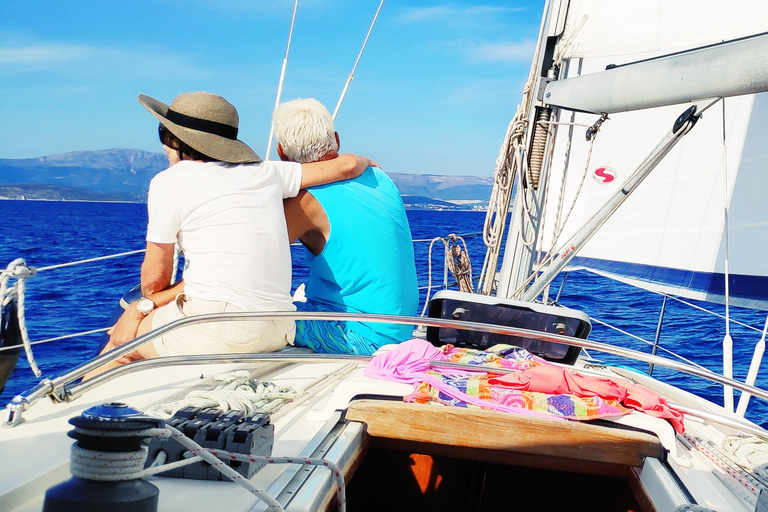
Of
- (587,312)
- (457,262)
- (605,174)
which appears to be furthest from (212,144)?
(587,312)

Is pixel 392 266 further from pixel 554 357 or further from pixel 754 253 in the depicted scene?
pixel 754 253

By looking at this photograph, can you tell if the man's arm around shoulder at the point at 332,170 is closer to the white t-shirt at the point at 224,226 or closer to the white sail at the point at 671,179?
the white t-shirt at the point at 224,226

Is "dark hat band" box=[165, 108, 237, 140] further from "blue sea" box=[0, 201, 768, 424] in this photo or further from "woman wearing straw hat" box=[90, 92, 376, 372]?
"blue sea" box=[0, 201, 768, 424]

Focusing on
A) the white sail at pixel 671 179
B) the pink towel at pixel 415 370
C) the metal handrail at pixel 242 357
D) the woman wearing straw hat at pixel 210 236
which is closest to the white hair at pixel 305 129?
the woman wearing straw hat at pixel 210 236

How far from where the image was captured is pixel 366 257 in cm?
262

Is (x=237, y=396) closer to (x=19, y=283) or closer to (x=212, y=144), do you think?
(x=19, y=283)

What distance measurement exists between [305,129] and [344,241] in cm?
46

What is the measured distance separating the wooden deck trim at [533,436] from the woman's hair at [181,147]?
1197 millimetres

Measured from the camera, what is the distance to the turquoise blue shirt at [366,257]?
2588 mm

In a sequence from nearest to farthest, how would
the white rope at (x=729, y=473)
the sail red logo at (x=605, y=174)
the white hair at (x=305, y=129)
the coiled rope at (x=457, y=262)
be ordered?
the white rope at (x=729, y=473) → the white hair at (x=305, y=129) → the coiled rope at (x=457, y=262) → the sail red logo at (x=605, y=174)

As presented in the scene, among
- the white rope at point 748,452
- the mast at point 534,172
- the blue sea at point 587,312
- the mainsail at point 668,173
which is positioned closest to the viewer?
the white rope at point 748,452

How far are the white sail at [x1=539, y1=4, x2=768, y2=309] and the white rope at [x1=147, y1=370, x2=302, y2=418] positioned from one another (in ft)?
5.55

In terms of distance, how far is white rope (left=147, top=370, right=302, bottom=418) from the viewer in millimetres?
1524

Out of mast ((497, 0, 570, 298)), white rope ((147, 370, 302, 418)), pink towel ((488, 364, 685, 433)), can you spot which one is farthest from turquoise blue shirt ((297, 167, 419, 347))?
pink towel ((488, 364, 685, 433))
